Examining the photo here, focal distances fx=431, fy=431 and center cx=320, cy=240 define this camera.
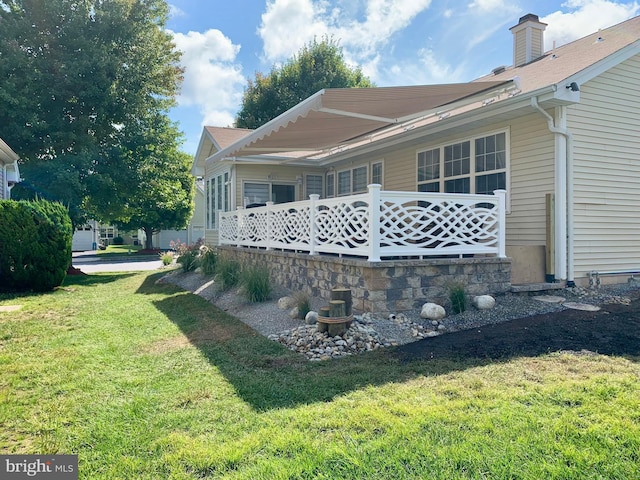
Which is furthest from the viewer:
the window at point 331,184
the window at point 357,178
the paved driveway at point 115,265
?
the paved driveway at point 115,265

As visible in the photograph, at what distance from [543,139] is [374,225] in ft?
12.1

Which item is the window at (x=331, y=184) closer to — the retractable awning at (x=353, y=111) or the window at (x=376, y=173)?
the window at (x=376, y=173)

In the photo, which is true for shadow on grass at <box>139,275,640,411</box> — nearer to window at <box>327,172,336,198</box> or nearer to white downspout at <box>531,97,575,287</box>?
white downspout at <box>531,97,575,287</box>

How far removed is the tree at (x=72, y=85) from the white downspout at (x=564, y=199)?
42.5 ft

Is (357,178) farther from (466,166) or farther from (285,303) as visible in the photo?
(285,303)

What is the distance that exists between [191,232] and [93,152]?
1929 centimetres

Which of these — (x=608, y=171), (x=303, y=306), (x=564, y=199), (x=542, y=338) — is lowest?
(x=542, y=338)

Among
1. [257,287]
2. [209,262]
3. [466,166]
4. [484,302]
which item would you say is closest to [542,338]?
[484,302]

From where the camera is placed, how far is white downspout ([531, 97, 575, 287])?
710 cm

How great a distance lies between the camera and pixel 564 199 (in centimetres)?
716

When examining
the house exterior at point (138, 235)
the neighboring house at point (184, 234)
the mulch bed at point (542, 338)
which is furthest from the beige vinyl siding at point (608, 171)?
the neighboring house at point (184, 234)

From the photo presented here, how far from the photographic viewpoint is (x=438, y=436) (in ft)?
9.00

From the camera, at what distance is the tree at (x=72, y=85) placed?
13133 mm

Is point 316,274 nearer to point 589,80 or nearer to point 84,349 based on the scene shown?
point 84,349
